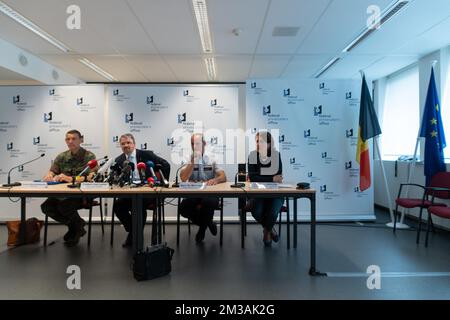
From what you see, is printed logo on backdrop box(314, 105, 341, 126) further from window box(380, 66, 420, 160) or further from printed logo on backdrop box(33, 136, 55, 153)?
printed logo on backdrop box(33, 136, 55, 153)

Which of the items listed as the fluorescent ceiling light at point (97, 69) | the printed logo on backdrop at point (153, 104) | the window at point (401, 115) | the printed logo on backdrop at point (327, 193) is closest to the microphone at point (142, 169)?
the printed logo on backdrop at point (153, 104)

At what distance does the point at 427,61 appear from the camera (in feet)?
13.6

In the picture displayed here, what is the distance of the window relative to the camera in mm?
4582

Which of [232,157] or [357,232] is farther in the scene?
[232,157]

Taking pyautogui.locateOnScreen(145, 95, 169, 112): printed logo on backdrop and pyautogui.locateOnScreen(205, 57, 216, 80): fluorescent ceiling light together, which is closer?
pyautogui.locateOnScreen(145, 95, 169, 112): printed logo on backdrop

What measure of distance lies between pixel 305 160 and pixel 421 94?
2086 millimetres

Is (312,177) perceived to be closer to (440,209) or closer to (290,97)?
(290,97)

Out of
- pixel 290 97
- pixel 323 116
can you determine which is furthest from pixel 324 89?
pixel 290 97

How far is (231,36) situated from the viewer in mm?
3592

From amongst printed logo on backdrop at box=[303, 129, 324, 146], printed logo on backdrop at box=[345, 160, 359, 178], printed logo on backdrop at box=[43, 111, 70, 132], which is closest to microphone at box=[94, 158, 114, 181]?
printed logo on backdrop at box=[43, 111, 70, 132]

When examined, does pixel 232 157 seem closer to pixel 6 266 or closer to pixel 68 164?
pixel 68 164

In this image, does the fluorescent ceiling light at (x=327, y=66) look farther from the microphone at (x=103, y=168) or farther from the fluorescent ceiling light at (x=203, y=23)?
the microphone at (x=103, y=168)

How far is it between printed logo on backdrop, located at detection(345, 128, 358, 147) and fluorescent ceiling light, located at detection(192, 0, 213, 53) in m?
2.43
